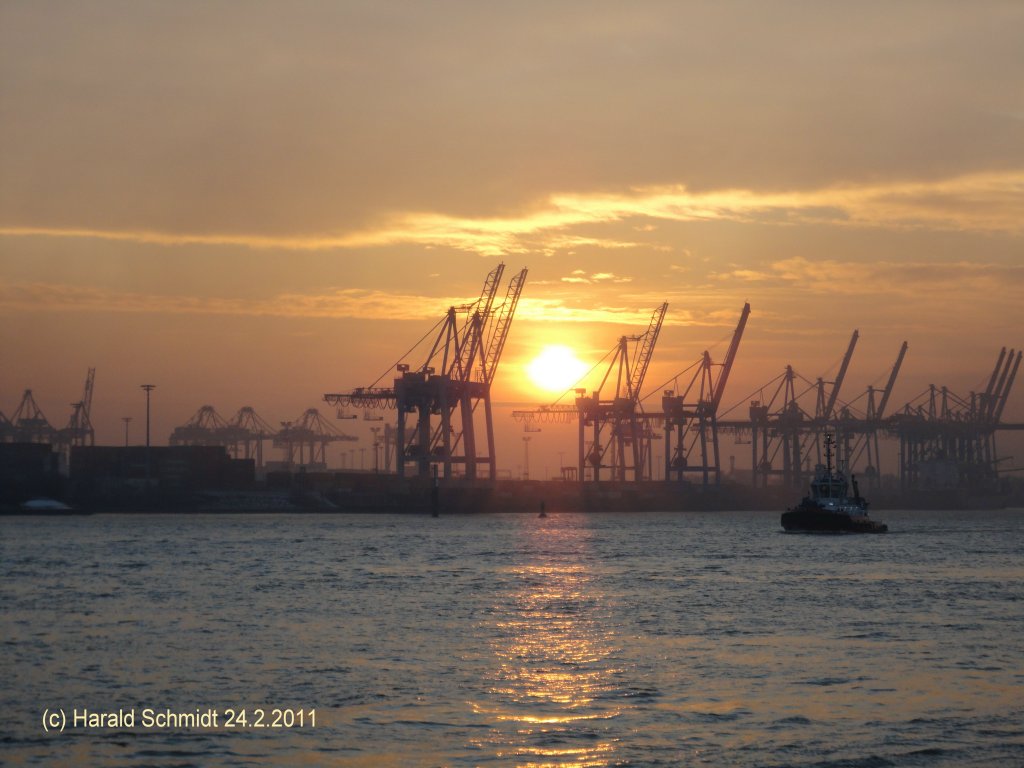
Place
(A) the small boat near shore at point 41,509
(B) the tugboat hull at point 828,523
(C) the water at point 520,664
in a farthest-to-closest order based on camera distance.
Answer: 1. (A) the small boat near shore at point 41,509
2. (B) the tugboat hull at point 828,523
3. (C) the water at point 520,664

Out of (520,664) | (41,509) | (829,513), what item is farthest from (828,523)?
(41,509)

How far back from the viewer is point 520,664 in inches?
1155

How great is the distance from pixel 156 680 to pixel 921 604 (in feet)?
91.2

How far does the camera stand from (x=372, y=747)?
20625mm

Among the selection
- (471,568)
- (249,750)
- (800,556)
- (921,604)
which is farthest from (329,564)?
(249,750)

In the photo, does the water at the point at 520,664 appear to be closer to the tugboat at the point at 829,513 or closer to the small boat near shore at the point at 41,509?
the tugboat at the point at 829,513

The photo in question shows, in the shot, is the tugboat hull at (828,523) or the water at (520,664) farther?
the tugboat hull at (828,523)

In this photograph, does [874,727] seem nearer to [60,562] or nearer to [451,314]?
[60,562]

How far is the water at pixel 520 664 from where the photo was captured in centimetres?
2077

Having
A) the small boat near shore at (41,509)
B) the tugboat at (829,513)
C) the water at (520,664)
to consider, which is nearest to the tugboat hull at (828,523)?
the tugboat at (829,513)

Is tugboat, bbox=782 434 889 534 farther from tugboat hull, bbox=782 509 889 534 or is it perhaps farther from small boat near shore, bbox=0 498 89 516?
small boat near shore, bbox=0 498 89 516

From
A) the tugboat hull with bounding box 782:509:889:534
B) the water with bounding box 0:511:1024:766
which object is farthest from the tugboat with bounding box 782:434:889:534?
the water with bounding box 0:511:1024:766

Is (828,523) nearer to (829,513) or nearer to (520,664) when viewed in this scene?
(829,513)

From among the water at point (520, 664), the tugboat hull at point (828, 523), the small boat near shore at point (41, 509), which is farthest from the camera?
the small boat near shore at point (41, 509)
